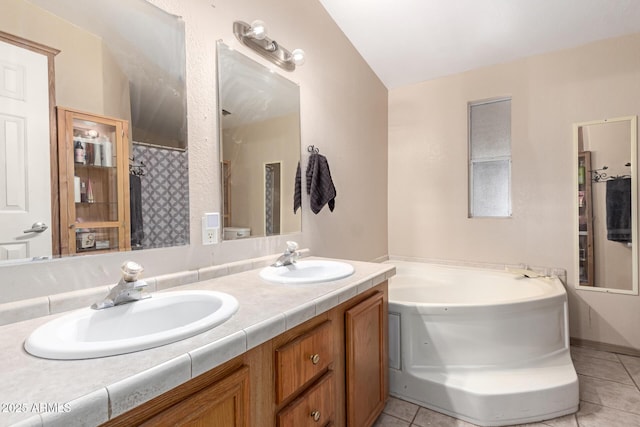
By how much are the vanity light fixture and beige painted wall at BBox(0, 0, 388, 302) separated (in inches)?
1.5

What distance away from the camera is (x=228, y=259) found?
5.23ft

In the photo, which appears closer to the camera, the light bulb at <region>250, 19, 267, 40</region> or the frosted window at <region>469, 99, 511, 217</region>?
the light bulb at <region>250, 19, 267, 40</region>

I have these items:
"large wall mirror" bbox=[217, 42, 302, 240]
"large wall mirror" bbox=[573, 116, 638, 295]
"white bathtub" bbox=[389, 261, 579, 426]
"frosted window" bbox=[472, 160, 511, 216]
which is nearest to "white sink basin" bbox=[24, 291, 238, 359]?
"large wall mirror" bbox=[217, 42, 302, 240]

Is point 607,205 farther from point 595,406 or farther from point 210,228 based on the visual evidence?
point 210,228

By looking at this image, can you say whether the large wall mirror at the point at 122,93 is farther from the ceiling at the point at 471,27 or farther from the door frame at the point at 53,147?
the ceiling at the point at 471,27

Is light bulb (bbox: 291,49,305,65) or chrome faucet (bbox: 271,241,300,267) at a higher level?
light bulb (bbox: 291,49,305,65)

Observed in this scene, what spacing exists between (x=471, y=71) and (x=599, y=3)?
920mm

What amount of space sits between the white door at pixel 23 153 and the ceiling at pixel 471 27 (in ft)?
6.60

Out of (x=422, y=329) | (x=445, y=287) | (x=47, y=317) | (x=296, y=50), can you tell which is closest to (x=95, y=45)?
(x=47, y=317)

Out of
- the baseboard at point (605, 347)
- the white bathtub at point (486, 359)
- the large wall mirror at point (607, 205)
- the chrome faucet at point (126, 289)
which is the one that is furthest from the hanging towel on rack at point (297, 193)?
the baseboard at point (605, 347)

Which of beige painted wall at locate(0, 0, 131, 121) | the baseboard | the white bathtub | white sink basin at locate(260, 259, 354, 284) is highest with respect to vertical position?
beige painted wall at locate(0, 0, 131, 121)

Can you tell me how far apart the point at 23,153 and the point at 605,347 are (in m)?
3.71

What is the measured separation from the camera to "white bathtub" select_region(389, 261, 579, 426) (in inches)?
67.4

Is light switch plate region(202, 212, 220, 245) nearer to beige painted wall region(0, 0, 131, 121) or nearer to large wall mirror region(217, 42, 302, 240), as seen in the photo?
large wall mirror region(217, 42, 302, 240)
